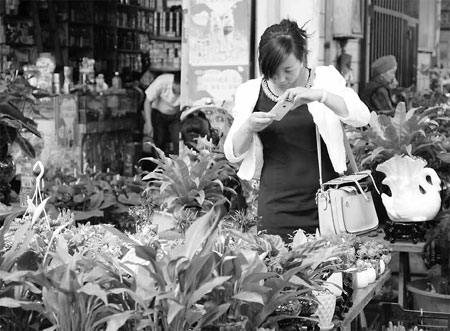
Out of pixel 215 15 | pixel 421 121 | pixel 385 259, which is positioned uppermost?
pixel 215 15

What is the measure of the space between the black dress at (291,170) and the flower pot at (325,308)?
41.9 inches

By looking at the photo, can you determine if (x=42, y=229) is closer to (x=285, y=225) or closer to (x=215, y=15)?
(x=285, y=225)

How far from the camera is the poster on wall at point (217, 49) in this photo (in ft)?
24.4

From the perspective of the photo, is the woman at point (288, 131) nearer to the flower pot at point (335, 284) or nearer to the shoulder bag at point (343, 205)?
the shoulder bag at point (343, 205)

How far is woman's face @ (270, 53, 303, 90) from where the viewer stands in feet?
13.3

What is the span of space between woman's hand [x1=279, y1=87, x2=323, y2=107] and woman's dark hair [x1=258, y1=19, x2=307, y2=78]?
0.15 meters

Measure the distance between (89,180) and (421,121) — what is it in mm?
2681

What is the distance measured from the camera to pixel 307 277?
117 inches

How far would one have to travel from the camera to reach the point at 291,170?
166 inches

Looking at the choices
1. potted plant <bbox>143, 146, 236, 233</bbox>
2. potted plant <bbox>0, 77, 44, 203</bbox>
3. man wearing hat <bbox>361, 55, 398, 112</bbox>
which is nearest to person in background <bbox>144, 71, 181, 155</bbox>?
man wearing hat <bbox>361, 55, 398, 112</bbox>

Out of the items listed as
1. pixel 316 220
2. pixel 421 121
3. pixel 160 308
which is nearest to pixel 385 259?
pixel 316 220

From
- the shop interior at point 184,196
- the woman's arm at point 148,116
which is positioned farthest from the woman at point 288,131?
the woman's arm at point 148,116

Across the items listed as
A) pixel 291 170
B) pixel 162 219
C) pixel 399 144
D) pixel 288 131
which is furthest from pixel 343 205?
pixel 399 144

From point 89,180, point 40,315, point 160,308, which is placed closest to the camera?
point 160,308
